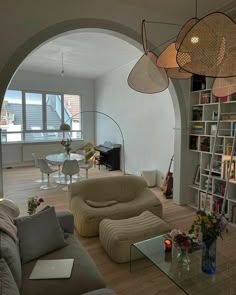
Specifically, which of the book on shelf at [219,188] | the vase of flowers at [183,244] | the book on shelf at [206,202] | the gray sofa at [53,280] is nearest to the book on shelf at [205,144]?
the book on shelf at [219,188]

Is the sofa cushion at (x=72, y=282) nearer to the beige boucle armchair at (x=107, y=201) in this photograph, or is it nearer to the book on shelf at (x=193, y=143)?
the beige boucle armchair at (x=107, y=201)

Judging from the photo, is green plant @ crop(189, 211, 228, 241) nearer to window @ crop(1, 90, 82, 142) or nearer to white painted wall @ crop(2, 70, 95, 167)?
window @ crop(1, 90, 82, 142)

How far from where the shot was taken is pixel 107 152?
23.6ft

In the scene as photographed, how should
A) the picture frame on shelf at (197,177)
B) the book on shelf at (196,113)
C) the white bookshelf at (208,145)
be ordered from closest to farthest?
the white bookshelf at (208,145), the book on shelf at (196,113), the picture frame on shelf at (197,177)

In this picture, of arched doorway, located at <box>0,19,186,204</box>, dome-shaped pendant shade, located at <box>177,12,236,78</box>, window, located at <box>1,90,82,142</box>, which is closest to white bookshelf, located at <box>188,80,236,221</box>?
arched doorway, located at <box>0,19,186,204</box>

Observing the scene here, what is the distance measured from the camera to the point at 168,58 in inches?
77.7

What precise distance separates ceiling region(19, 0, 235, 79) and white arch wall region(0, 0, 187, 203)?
0.14m

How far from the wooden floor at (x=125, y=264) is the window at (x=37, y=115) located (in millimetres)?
2412

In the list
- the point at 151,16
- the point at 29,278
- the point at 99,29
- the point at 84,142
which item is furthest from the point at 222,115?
the point at 84,142

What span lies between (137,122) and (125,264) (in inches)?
168

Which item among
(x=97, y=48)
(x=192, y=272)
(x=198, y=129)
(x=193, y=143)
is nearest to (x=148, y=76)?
(x=192, y=272)

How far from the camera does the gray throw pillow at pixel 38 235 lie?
1.95 meters

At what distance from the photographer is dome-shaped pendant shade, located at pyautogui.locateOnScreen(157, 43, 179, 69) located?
6.44ft

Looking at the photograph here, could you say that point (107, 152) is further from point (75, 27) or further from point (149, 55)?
point (149, 55)
